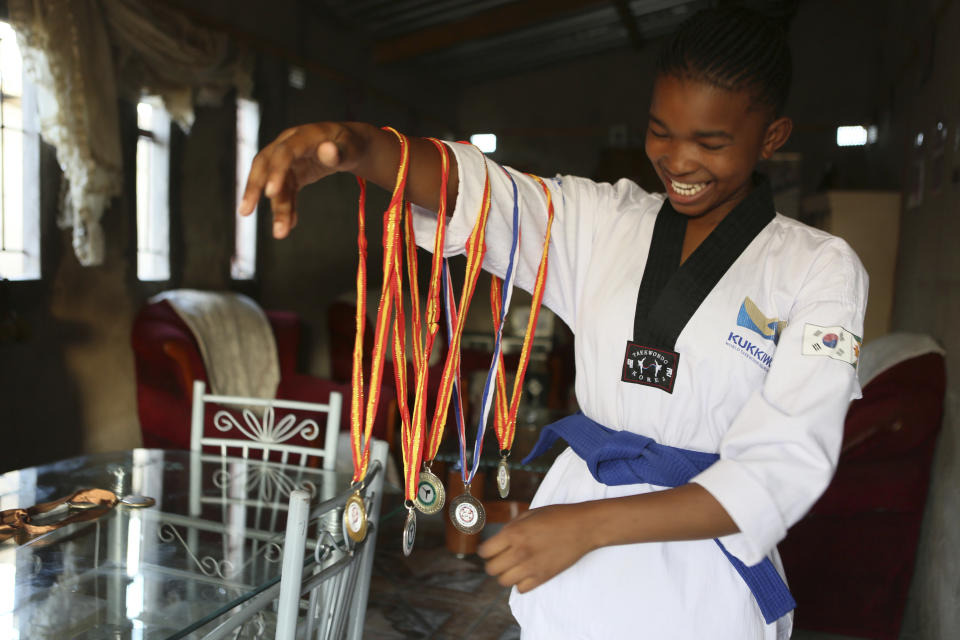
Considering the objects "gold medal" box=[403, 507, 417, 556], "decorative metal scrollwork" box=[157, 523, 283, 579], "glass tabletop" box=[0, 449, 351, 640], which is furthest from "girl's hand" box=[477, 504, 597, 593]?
"decorative metal scrollwork" box=[157, 523, 283, 579]

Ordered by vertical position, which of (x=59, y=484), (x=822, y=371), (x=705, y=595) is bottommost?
(x=59, y=484)

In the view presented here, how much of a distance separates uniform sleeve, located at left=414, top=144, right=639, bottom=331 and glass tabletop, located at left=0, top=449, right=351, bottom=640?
2.01 feet

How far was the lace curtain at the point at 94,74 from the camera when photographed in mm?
3115

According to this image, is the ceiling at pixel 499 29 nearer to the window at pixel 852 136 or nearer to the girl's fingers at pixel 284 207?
the window at pixel 852 136

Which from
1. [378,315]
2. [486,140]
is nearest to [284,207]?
[378,315]

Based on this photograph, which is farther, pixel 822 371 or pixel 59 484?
pixel 59 484

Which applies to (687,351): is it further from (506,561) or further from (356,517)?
(356,517)

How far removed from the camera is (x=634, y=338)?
2.72 feet

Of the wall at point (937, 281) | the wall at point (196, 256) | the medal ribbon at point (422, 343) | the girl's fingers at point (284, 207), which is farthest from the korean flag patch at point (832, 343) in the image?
the wall at point (196, 256)

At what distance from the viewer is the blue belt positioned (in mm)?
785

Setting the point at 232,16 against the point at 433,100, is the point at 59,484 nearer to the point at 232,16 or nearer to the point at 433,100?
the point at 232,16

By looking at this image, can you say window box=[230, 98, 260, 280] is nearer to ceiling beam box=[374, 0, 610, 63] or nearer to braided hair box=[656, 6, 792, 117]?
ceiling beam box=[374, 0, 610, 63]

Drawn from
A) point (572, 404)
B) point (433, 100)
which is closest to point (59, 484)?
point (572, 404)

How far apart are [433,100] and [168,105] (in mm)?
3794
